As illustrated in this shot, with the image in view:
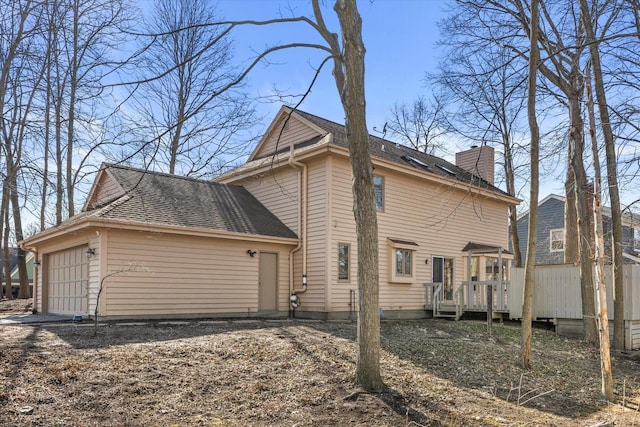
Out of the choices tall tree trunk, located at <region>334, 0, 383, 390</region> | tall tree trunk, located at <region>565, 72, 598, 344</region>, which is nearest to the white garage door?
tall tree trunk, located at <region>334, 0, 383, 390</region>

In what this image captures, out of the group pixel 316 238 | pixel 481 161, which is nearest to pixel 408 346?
pixel 316 238

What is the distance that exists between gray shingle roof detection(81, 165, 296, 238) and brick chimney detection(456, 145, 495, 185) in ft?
A: 33.3

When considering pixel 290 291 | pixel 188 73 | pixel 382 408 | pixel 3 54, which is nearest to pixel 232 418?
pixel 382 408

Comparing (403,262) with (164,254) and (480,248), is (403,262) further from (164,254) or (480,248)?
(164,254)

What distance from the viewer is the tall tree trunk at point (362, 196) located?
250 inches

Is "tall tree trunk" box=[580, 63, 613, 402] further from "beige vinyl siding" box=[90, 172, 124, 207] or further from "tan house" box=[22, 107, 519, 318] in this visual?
"beige vinyl siding" box=[90, 172, 124, 207]

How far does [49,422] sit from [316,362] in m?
3.78

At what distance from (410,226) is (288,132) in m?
5.21

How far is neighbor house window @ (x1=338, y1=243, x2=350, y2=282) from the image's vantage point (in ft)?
48.0

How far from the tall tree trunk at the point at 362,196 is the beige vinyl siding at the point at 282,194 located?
27.1 ft

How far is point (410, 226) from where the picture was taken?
1672cm

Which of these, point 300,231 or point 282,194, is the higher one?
point 282,194

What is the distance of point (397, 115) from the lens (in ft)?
100

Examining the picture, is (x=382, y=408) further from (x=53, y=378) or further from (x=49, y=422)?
(x=53, y=378)
